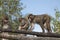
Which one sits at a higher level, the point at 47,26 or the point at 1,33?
the point at 1,33

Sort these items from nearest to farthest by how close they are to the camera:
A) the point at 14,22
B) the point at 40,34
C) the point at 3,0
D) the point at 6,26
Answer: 1. the point at 40,34
2. the point at 6,26
3. the point at 3,0
4. the point at 14,22

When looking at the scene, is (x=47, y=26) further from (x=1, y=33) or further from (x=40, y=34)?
(x=1, y=33)

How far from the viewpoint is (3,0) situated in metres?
24.4

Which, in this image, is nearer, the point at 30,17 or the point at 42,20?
the point at 30,17

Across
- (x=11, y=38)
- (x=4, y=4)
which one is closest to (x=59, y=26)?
(x=4, y=4)

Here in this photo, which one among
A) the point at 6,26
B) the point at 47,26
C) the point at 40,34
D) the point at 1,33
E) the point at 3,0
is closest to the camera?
the point at 1,33

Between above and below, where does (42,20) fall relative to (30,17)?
below

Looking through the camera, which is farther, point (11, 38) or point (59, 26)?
point (59, 26)

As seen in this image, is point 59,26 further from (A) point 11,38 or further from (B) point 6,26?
(A) point 11,38

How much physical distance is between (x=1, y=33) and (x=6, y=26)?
6.89 feet

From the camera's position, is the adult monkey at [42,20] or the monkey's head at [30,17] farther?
the monkey's head at [30,17]

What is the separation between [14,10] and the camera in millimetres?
24688

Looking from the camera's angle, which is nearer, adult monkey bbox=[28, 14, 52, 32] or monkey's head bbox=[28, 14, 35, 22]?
adult monkey bbox=[28, 14, 52, 32]

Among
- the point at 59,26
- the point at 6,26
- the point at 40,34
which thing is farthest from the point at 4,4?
the point at 40,34
